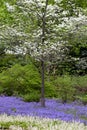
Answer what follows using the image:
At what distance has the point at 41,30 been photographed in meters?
13.2

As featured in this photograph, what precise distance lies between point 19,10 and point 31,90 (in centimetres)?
453

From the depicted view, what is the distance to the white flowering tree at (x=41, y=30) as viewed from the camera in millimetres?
12453

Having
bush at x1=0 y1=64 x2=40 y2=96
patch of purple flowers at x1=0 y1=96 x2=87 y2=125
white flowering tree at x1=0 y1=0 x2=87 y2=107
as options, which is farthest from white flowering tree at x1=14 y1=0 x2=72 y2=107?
bush at x1=0 y1=64 x2=40 y2=96

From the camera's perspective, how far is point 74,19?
1239 centimetres

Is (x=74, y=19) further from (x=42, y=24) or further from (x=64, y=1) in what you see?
(x=64, y=1)

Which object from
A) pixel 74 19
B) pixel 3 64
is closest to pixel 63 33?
pixel 74 19

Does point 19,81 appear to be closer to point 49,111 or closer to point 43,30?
point 43,30

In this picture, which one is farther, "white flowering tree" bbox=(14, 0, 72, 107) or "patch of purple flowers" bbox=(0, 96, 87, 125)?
"white flowering tree" bbox=(14, 0, 72, 107)

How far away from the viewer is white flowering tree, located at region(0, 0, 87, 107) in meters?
12.5

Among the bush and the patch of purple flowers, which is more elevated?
the patch of purple flowers

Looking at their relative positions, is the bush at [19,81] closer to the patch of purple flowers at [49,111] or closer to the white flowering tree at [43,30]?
the white flowering tree at [43,30]

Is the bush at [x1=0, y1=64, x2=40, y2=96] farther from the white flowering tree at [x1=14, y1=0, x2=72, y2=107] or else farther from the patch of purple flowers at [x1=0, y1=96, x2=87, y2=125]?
the patch of purple flowers at [x1=0, y1=96, x2=87, y2=125]

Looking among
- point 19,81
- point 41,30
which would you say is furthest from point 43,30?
point 19,81

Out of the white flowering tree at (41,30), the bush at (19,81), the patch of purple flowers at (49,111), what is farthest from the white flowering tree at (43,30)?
the bush at (19,81)
